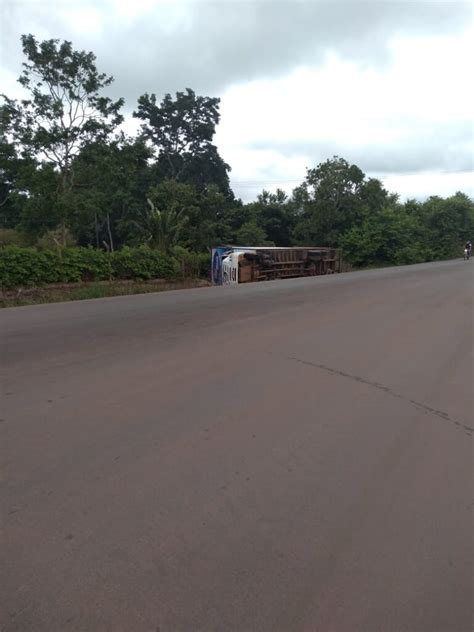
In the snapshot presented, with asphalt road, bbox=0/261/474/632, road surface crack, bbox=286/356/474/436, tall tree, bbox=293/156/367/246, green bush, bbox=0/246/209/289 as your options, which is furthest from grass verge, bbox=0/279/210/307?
tall tree, bbox=293/156/367/246

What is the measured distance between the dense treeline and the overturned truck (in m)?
2.93

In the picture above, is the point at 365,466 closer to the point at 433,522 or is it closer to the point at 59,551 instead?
the point at 433,522

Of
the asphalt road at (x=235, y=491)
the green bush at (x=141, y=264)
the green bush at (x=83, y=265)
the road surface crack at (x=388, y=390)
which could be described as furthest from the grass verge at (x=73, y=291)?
the road surface crack at (x=388, y=390)

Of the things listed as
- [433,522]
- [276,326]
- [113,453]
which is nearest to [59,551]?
[113,453]

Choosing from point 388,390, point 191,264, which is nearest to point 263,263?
point 191,264

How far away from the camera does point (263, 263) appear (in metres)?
25.3

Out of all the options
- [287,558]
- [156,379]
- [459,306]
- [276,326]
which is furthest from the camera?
[459,306]

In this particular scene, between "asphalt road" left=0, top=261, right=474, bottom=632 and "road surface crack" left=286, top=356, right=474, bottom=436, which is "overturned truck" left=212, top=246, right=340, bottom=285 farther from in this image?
"asphalt road" left=0, top=261, right=474, bottom=632

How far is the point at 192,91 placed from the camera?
45156 mm

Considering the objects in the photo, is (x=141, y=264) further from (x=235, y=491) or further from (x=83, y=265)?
(x=235, y=491)

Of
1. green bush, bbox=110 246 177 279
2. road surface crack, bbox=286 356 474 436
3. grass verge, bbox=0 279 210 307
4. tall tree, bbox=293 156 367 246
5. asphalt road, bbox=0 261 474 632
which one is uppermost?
tall tree, bbox=293 156 367 246

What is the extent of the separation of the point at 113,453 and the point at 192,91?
47.7m

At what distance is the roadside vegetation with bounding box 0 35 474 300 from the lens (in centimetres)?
1558

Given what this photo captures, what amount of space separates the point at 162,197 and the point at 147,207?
320 cm
